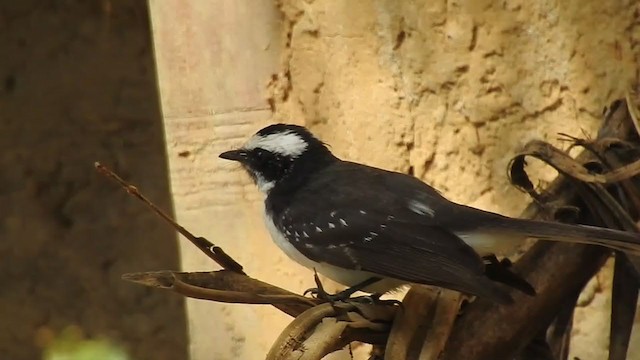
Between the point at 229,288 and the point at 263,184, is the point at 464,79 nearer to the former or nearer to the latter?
the point at 263,184

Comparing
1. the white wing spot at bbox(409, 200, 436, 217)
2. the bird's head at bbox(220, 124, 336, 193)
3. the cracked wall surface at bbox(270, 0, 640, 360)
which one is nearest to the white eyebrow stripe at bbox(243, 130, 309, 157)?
the bird's head at bbox(220, 124, 336, 193)

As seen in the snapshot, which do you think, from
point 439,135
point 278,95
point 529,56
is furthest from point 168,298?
point 529,56

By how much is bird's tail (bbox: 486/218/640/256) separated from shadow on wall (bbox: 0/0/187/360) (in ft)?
5.25

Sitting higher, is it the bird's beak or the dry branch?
the bird's beak

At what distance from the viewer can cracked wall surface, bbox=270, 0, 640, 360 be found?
5.72 ft

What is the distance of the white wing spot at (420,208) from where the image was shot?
1.50m

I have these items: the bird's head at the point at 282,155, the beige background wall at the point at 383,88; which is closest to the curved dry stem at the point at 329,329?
the bird's head at the point at 282,155

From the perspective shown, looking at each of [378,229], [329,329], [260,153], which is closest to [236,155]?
[260,153]

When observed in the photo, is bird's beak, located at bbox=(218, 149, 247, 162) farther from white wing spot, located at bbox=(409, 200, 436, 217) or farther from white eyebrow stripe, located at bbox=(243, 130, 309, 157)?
white wing spot, located at bbox=(409, 200, 436, 217)

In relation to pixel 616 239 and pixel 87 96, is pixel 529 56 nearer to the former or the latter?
pixel 616 239

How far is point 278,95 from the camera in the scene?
195 cm

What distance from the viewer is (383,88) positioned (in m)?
1.84

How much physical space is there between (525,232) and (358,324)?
0.26 metres

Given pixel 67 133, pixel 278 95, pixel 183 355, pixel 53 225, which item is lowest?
pixel 183 355
